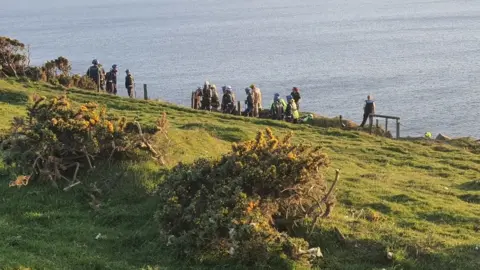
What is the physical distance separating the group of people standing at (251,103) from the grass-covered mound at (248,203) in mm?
22702

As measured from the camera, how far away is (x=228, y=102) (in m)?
36.6

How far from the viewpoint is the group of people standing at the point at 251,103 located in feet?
115

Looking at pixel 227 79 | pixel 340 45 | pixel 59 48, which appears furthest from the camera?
pixel 59 48

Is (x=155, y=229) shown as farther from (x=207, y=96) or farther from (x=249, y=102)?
(x=207, y=96)

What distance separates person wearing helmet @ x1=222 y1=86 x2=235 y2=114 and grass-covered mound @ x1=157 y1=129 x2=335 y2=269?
24.0 meters

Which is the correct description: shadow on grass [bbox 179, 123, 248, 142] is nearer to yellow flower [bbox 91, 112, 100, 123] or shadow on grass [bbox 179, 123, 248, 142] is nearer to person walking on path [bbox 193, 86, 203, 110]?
yellow flower [bbox 91, 112, 100, 123]

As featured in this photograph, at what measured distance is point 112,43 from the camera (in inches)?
4262

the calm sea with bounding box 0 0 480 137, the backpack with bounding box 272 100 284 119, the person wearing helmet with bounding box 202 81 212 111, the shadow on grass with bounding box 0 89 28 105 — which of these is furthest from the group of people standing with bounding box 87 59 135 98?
the calm sea with bounding box 0 0 480 137

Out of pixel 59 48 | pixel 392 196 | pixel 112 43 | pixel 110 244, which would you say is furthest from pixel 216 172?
pixel 112 43

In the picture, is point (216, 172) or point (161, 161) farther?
point (161, 161)

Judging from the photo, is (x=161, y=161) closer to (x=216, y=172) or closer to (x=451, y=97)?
(x=216, y=172)

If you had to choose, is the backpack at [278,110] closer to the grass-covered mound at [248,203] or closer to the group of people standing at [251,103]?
the group of people standing at [251,103]

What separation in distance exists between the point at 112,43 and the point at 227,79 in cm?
4919

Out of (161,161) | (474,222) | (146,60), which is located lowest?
(474,222)
